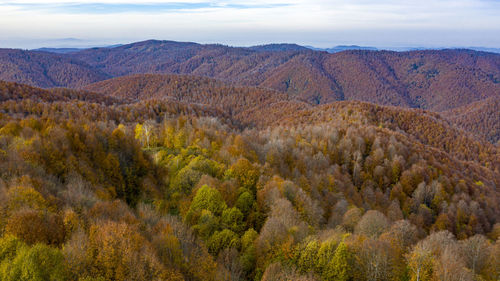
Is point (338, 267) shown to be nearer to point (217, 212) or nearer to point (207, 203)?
point (217, 212)

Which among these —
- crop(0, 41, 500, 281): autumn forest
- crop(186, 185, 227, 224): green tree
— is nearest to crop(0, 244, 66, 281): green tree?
crop(0, 41, 500, 281): autumn forest

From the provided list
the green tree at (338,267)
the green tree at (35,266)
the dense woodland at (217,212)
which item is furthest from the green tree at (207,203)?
the green tree at (35,266)

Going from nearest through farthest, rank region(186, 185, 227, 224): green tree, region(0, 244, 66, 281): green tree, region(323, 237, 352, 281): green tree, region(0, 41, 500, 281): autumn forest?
region(0, 244, 66, 281): green tree → region(0, 41, 500, 281): autumn forest → region(323, 237, 352, 281): green tree → region(186, 185, 227, 224): green tree

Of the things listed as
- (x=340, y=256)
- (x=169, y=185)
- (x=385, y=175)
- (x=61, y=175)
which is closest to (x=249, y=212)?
(x=169, y=185)

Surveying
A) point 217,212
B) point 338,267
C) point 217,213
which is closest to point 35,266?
point 338,267

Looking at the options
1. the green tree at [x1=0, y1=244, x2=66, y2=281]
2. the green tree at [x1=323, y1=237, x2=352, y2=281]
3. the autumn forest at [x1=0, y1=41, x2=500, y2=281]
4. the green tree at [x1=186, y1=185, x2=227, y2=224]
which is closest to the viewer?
the green tree at [x1=0, y1=244, x2=66, y2=281]

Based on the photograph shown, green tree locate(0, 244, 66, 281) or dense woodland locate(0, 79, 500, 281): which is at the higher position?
green tree locate(0, 244, 66, 281)

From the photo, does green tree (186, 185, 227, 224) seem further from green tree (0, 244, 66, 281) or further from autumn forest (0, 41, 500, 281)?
green tree (0, 244, 66, 281)

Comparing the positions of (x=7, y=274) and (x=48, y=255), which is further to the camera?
(x=48, y=255)

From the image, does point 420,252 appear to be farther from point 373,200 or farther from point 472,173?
point 472,173
